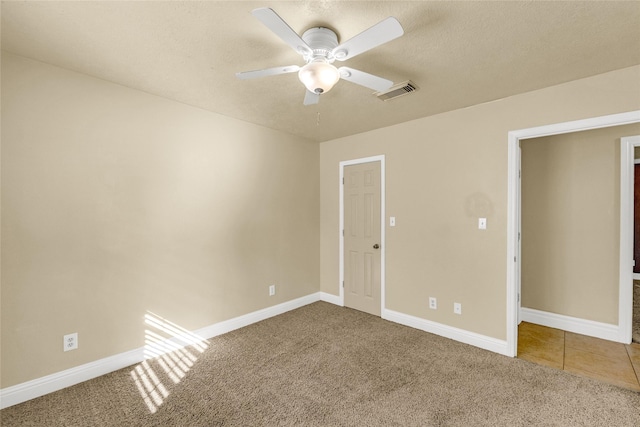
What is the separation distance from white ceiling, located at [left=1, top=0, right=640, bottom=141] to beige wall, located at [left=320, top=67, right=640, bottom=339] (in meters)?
0.20

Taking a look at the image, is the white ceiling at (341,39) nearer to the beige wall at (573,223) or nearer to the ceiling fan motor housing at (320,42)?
the ceiling fan motor housing at (320,42)

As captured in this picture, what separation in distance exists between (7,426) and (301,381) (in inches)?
76.5

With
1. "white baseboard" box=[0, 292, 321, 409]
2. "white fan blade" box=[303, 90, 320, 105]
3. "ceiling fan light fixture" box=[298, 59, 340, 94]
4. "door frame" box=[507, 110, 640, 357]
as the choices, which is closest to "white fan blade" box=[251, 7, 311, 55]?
"ceiling fan light fixture" box=[298, 59, 340, 94]

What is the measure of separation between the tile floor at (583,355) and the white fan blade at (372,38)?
3.05 metres

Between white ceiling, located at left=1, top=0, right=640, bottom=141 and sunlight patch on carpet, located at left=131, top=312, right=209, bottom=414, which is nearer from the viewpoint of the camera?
white ceiling, located at left=1, top=0, right=640, bottom=141

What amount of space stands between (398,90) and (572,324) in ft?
11.0

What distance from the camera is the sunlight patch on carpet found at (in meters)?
2.26

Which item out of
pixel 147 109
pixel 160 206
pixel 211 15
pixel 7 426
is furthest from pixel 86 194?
pixel 211 15

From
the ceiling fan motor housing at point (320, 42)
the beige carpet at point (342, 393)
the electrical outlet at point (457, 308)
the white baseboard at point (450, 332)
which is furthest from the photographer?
the electrical outlet at point (457, 308)

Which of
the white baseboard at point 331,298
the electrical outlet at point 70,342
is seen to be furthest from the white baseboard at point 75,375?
the white baseboard at point 331,298

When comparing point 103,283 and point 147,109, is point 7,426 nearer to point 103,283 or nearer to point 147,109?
point 103,283

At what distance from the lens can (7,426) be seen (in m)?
1.85

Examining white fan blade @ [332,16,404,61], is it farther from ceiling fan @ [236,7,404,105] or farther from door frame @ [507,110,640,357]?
door frame @ [507,110,640,357]

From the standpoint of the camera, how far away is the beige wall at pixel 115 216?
2.10m
